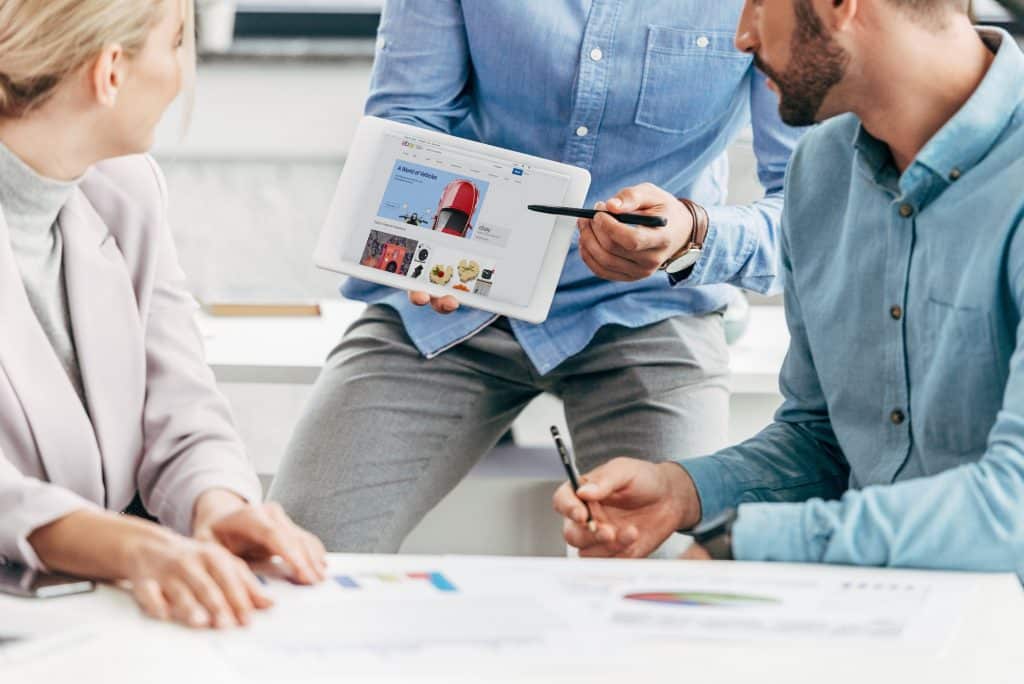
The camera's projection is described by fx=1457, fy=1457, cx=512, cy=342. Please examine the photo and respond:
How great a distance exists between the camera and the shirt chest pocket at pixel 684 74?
1.73 m

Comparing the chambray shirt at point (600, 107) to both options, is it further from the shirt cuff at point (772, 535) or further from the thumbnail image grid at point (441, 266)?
the shirt cuff at point (772, 535)

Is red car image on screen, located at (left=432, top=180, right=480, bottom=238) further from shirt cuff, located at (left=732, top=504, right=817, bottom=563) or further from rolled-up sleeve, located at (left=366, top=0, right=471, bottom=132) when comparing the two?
shirt cuff, located at (left=732, top=504, right=817, bottom=563)

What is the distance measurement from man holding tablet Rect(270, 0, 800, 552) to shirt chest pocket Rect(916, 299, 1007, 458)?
0.43 meters

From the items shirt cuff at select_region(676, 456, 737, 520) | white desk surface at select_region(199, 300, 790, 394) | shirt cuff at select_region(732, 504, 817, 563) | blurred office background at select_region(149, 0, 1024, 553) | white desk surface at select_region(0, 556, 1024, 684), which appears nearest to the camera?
white desk surface at select_region(0, 556, 1024, 684)

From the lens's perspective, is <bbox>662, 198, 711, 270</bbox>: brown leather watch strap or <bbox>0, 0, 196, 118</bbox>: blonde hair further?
<bbox>662, 198, 711, 270</bbox>: brown leather watch strap

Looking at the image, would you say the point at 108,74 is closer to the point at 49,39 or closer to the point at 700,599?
the point at 49,39

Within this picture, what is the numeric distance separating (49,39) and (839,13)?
2.30 feet

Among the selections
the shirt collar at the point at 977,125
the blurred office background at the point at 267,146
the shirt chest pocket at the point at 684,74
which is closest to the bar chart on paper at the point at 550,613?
the shirt collar at the point at 977,125

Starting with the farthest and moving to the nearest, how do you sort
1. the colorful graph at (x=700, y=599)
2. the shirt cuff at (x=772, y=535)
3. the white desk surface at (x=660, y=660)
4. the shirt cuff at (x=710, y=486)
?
the shirt cuff at (x=710, y=486)
the shirt cuff at (x=772, y=535)
the colorful graph at (x=700, y=599)
the white desk surface at (x=660, y=660)

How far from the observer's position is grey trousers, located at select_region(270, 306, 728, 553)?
5.48 feet

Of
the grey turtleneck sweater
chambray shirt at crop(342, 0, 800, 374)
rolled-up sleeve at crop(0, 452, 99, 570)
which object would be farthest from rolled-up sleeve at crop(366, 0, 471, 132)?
rolled-up sleeve at crop(0, 452, 99, 570)

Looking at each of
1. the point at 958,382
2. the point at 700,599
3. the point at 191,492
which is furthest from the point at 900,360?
the point at 191,492

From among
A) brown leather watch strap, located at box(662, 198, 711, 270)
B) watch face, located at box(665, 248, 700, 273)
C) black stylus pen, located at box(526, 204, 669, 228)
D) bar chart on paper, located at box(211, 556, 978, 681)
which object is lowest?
bar chart on paper, located at box(211, 556, 978, 681)

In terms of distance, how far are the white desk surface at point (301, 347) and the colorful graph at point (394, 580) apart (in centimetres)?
89
